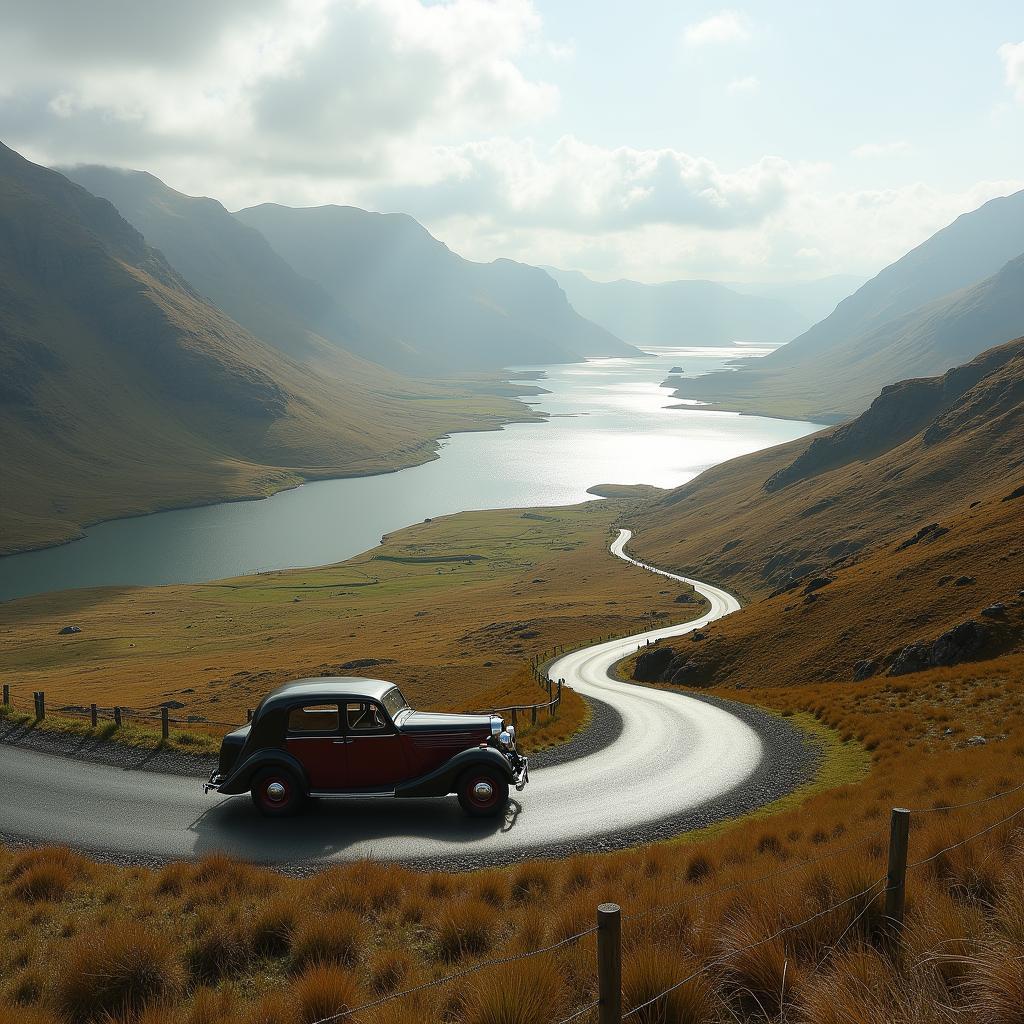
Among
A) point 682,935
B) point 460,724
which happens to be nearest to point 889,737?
point 460,724

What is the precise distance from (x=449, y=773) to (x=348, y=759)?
212 cm

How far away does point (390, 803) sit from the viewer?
57.0 ft

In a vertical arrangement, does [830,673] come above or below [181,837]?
below

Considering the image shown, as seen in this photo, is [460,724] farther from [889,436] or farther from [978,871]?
[889,436]

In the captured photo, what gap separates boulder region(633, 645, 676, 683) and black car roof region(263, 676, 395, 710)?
36863 millimetres

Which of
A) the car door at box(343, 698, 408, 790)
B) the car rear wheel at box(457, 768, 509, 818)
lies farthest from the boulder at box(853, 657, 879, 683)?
the car door at box(343, 698, 408, 790)

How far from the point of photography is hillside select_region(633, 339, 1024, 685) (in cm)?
4491

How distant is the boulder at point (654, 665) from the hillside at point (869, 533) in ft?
7.69

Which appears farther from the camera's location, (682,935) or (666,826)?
(666,826)

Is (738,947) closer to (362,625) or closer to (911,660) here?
(911,660)

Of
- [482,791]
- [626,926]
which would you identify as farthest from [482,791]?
[626,926]

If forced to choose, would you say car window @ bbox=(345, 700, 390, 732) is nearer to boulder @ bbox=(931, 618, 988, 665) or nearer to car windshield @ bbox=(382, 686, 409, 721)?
car windshield @ bbox=(382, 686, 409, 721)

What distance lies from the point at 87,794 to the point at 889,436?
495 feet

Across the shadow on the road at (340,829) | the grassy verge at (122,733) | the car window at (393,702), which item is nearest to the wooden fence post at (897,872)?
the shadow on the road at (340,829)
